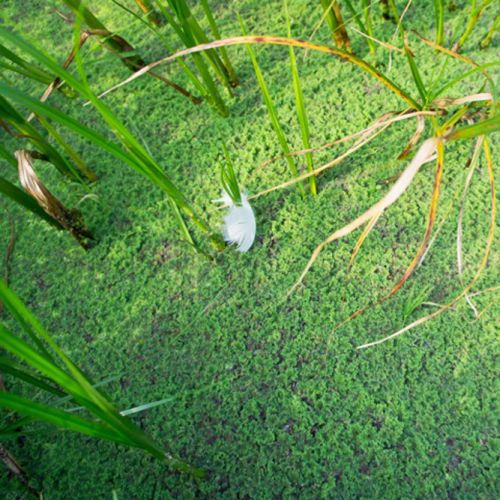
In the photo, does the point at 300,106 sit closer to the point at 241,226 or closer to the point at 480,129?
the point at 241,226

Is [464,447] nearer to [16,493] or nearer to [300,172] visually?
[300,172]

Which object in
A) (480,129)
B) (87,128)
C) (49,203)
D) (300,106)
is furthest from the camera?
(49,203)

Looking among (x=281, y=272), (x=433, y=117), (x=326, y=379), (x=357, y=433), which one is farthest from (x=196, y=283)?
(x=433, y=117)

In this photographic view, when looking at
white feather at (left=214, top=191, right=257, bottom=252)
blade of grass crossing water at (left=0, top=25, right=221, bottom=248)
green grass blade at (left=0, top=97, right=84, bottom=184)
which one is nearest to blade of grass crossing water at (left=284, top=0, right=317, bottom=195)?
white feather at (left=214, top=191, right=257, bottom=252)

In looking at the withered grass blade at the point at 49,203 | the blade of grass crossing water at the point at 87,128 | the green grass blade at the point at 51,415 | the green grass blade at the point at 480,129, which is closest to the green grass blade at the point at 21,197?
the withered grass blade at the point at 49,203

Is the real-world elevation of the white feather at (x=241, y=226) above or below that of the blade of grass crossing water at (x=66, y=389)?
below

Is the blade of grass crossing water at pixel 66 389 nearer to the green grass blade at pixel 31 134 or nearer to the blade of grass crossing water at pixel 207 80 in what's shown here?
the green grass blade at pixel 31 134

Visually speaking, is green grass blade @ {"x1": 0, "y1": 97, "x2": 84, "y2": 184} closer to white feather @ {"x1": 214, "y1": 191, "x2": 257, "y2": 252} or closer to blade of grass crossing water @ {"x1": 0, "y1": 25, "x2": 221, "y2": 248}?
blade of grass crossing water @ {"x1": 0, "y1": 25, "x2": 221, "y2": 248}

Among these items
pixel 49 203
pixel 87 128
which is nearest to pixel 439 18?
pixel 87 128
